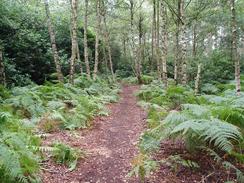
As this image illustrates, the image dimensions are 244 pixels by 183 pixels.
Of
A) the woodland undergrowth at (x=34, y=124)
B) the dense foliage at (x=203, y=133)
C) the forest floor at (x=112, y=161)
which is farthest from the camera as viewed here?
the forest floor at (x=112, y=161)

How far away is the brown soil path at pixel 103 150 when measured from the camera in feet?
17.2

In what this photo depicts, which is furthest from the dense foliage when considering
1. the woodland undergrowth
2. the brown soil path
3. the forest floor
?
the woodland undergrowth

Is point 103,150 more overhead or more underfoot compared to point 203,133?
more underfoot

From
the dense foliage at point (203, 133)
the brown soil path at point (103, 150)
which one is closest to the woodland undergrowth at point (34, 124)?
the brown soil path at point (103, 150)

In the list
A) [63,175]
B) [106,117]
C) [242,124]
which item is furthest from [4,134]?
[106,117]

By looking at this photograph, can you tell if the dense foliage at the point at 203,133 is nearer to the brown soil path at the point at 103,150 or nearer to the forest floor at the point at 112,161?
the forest floor at the point at 112,161

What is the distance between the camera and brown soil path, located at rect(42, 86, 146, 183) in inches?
206

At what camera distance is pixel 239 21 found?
25.0m

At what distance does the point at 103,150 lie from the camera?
6.64 meters

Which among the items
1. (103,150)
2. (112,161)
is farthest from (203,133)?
(103,150)

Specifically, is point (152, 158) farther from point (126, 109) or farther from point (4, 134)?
point (126, 109)

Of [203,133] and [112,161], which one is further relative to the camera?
[112,161]

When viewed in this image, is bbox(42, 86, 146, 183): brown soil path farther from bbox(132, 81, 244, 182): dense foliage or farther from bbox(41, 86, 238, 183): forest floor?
bbox(132, 81, 244, 182): dense foliage

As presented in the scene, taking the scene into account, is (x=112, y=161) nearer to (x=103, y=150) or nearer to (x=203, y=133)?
(x=103, y=150)
